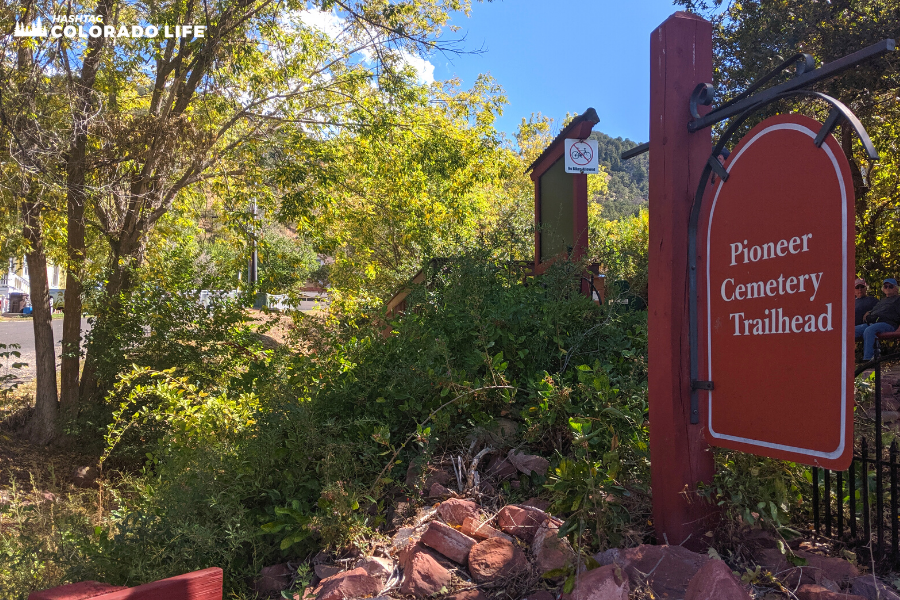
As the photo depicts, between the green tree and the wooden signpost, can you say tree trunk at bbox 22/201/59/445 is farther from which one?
the wooden signpost

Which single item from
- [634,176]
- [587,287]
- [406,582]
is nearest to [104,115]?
[587,287]

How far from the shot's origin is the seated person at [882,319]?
296 inches

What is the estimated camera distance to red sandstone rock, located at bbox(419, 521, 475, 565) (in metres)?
2.89

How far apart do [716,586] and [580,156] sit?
15.9 ft

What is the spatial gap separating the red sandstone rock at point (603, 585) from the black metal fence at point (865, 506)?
1108 millimetres

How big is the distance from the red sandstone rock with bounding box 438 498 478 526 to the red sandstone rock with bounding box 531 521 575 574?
470 millimetres

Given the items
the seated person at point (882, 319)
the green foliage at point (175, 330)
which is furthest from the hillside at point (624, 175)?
the green foliage at point (175, 330)

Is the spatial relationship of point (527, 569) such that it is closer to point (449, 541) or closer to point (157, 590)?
point (449, 541)

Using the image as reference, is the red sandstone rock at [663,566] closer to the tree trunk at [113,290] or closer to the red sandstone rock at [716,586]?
the red sandstone rock at [716,586]

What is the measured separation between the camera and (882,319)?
26.2ft

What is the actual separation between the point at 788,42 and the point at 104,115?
9.56 meters

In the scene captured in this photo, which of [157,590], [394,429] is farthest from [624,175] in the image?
[157,590]

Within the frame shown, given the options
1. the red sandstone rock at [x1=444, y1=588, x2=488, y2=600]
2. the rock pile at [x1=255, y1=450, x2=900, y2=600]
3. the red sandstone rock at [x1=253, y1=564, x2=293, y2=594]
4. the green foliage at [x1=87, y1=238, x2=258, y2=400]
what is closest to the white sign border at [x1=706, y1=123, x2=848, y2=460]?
the rock pile at [x1=255, y1=450, x2=900, y2=600]

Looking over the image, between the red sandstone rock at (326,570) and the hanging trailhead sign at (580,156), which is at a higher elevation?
the hanging trailhead sign at (580,156)
